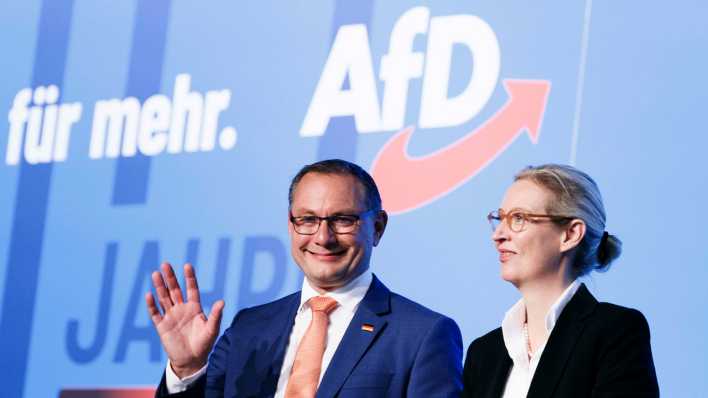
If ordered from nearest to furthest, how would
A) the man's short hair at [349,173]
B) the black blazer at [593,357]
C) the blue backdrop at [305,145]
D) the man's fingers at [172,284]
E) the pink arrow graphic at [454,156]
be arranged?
the black blazer at [593,357] → the man's fingers at [172,284] → the man's short hair at [349,173] → the blue backdrop at [305,145] → the pink arrow graphic at [454,156]

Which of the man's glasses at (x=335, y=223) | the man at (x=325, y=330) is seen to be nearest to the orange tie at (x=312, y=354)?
the man at (x=325, y=330)

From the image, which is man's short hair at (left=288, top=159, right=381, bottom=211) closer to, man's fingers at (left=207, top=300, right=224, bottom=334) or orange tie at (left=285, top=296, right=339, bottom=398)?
orange tie at (left=285, top=296, right=339, bottom=398)

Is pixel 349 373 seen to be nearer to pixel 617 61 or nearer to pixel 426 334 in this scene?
pixel 426 334

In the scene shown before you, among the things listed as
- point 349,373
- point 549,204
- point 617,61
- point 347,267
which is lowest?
point 349,373

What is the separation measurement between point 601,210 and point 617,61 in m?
1.19

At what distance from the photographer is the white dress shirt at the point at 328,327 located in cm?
311

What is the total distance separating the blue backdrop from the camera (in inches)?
153

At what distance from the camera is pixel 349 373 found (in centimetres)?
305

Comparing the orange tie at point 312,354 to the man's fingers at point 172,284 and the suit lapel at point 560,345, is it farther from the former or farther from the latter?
the suit lapel at point 560,345

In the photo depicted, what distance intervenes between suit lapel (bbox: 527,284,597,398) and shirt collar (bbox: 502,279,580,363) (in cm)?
2

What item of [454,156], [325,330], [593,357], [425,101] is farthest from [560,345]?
[425,101]

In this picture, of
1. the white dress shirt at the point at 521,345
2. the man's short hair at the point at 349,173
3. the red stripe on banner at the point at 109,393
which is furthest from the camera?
the red stripe on banner at the point at 109,393

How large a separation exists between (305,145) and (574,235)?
188 centimetres

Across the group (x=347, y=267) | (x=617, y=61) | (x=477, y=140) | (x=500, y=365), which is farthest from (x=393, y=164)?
(x=500, y=365)
